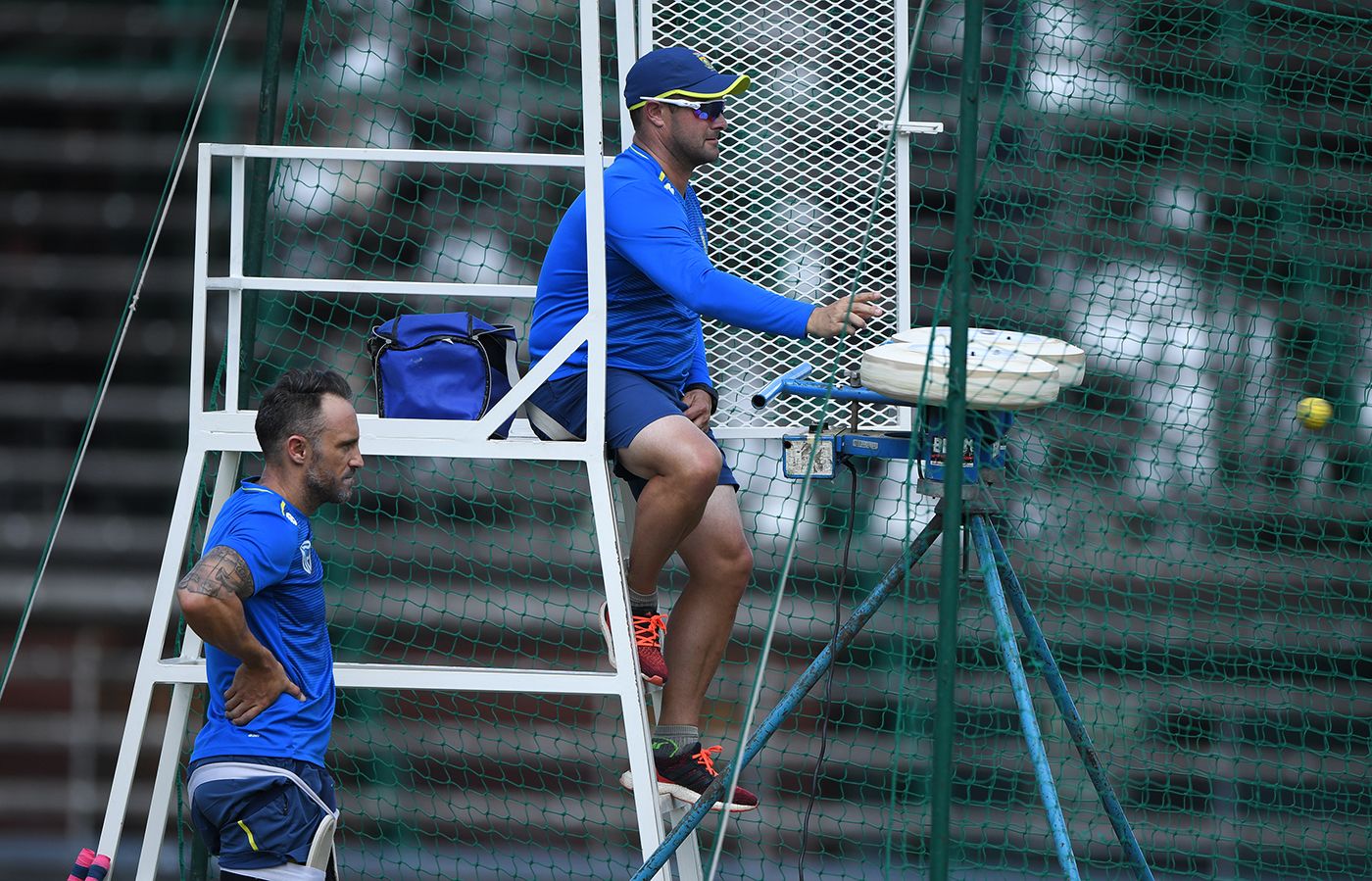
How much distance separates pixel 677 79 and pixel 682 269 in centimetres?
52

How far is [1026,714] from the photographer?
9.77ft

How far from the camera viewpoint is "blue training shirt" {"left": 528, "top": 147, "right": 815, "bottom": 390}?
3.65m

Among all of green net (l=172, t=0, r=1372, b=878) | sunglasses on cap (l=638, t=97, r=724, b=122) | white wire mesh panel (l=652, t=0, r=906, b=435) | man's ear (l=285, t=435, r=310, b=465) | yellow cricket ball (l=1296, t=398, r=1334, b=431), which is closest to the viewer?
man's ear (l=285, t=435, r=310, b=465)

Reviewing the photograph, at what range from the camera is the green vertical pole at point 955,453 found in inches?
112

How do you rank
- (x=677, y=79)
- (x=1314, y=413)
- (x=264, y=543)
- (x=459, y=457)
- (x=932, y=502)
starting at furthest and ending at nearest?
(x=932, y=502) → (x=1314, y=413) → (x=677, y=79) → (x=459, y=457) → (x=264, y=543)

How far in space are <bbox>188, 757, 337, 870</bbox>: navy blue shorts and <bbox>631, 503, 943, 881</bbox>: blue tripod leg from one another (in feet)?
2.43

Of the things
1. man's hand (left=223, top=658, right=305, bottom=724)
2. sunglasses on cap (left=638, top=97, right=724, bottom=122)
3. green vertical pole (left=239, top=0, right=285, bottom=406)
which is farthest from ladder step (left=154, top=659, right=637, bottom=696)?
sunglasses on cap (left=638, top=97, right=724, bottom=122)

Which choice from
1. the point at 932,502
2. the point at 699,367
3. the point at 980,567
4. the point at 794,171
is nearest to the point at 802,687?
the point at 980,567

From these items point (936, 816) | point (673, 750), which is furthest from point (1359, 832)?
point (936, 816)

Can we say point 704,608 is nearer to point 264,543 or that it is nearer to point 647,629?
point 647,629

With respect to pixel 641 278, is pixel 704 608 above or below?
below

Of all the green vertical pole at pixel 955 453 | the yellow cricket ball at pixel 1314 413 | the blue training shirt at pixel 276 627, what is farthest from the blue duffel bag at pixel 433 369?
the yellow cricket ball at pixel 1314 413

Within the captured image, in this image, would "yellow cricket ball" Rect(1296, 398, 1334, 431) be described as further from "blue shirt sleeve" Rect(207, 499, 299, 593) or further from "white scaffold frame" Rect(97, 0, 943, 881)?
"blue shirt sleeve" Rect(207, 499, 299, 593)

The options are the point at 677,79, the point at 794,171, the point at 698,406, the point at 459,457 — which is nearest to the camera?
the point at 459,457
